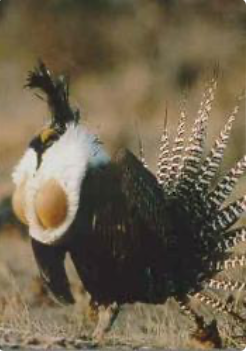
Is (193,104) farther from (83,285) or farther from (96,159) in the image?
(83,285)

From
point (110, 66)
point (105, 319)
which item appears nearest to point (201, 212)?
point (105, 319)

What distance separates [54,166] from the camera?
3.62m

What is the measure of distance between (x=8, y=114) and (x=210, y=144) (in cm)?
79

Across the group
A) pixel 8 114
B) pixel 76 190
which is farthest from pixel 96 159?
pixel 8 114

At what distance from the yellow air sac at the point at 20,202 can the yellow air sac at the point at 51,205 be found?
58 mm

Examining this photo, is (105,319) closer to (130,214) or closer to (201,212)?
(130,214)

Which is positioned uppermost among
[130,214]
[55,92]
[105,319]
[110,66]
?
[110,66]

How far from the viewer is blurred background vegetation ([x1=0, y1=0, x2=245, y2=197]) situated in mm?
3566

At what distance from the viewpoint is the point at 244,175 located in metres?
3.57

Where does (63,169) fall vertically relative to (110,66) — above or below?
below

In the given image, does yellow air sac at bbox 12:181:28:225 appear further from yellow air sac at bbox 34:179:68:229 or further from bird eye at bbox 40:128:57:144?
bird eye at bbox 40:128:57:144

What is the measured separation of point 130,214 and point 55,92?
1.81 feet

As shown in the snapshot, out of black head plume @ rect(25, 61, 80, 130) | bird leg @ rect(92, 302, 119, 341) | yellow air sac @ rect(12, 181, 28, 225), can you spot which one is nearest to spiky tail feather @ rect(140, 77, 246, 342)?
bird leg @ rect(92, 302, 119, 341)

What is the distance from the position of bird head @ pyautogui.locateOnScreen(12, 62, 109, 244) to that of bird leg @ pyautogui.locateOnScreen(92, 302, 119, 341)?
33 cm
